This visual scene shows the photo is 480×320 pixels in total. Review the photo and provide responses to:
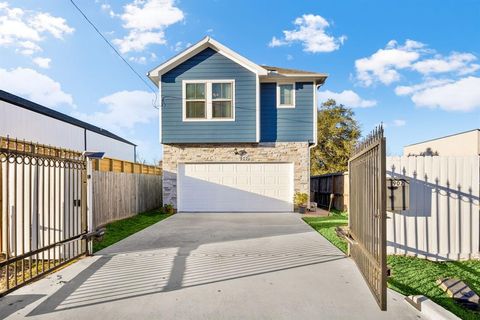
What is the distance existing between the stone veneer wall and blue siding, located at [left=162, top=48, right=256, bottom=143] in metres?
0.36

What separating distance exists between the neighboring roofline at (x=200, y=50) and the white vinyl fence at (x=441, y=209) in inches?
290

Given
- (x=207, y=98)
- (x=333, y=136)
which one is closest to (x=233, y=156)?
(x=207, y=98)

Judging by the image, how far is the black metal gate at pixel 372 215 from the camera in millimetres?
2914

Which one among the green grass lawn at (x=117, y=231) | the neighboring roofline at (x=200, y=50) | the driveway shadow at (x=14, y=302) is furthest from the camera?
the neighboring roofline at (x=200, y=50)

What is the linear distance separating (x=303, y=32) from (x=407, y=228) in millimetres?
10598

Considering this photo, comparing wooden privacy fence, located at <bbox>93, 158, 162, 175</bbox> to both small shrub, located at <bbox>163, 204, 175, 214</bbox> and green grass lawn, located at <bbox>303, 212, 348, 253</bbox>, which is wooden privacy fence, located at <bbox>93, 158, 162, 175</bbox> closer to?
small shrub, located at <bbox>163, 204, 175, 214</bbox>

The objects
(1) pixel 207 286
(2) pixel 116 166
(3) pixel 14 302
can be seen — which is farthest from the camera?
(2) pixel 116 166

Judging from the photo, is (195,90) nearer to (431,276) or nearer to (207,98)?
(207,98)

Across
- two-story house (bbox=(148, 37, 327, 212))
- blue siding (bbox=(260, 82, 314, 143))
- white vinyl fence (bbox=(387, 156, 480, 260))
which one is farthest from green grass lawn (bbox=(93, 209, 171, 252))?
blue siding (bbox=(260, 82, 314, 143))

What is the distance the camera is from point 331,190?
13.3 m

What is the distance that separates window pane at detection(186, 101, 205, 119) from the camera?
11320 mm

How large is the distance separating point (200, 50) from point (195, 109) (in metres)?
2.33

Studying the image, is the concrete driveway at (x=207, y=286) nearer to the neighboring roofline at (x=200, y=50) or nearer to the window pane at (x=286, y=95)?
A: the window pane at (x=286, y=95)

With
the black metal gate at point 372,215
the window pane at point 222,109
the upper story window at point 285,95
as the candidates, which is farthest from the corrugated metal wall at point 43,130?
the black metal gate at point 372,215
